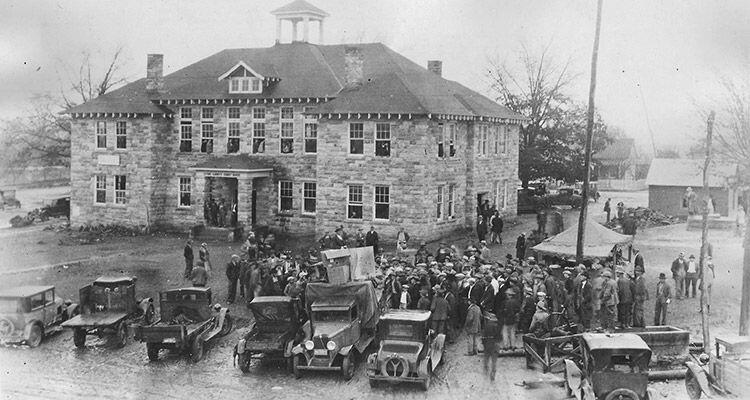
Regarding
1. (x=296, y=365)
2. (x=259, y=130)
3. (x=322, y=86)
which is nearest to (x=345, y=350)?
(x=296, y=365)

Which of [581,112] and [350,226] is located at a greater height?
[581,112]

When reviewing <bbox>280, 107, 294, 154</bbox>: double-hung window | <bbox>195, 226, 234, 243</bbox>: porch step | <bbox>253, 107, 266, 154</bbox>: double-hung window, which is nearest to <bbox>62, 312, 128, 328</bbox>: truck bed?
<bbox>195, 226, 234, 243</bbox>: porch step

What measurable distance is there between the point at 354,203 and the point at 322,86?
20.9 ft

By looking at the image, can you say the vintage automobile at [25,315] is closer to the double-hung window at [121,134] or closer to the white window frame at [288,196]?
the white window frame at [288,196]

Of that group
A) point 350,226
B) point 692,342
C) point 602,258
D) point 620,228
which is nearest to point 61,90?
point 350,226

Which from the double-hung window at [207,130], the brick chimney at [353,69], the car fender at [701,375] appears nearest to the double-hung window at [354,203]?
the brick chimney at [353,69]

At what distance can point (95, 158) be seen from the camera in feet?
130

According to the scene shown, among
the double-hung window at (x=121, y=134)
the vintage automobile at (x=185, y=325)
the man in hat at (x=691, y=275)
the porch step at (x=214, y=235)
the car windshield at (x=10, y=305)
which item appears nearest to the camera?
the vintage automobile at (x=185, y=325)

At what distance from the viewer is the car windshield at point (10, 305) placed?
63.4 ft

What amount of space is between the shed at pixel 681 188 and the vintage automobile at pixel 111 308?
3530cm

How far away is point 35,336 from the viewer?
19.8 meters

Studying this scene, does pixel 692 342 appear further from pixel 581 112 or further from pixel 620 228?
pixel 581 112

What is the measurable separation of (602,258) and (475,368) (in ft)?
29.9

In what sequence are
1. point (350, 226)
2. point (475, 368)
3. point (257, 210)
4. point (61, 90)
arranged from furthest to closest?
point (61, 90) < point (257, 210) < point (350, 226) < point (475, 368)
